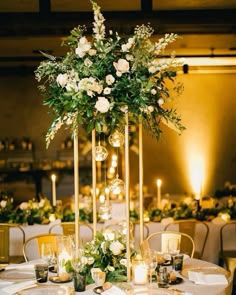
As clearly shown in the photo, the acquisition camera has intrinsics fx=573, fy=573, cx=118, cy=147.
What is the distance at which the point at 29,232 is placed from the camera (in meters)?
6.33

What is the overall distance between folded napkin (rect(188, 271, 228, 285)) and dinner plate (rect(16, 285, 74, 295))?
2.76 ft

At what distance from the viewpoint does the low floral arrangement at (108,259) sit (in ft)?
12.3

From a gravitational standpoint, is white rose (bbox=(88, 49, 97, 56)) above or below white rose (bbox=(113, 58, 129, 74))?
above

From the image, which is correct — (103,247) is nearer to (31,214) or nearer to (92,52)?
(92,52)

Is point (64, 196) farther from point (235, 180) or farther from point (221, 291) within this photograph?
point (221, 291)

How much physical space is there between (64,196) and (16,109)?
1.95m

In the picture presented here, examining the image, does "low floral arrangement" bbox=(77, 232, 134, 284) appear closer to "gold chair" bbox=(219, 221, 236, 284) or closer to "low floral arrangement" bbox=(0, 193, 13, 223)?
"gold chair" bbox=(219, 221, 236, 284)

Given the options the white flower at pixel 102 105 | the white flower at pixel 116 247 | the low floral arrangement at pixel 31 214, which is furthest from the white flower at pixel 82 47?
the low floral arrangement at pixel 31 214

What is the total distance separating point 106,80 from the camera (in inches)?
138

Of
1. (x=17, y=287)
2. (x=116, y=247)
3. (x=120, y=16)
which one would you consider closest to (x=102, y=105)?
(x=116, y=247)

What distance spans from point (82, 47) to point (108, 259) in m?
1.40

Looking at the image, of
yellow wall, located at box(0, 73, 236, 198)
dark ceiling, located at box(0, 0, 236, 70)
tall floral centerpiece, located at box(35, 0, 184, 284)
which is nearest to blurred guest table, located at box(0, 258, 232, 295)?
tall floral centerpiece, located at box(35, 0, 184, 284)

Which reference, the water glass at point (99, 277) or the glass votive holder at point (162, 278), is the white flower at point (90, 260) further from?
the glass votive holder at point (162, 278)

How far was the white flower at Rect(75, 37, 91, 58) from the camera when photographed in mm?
3482
